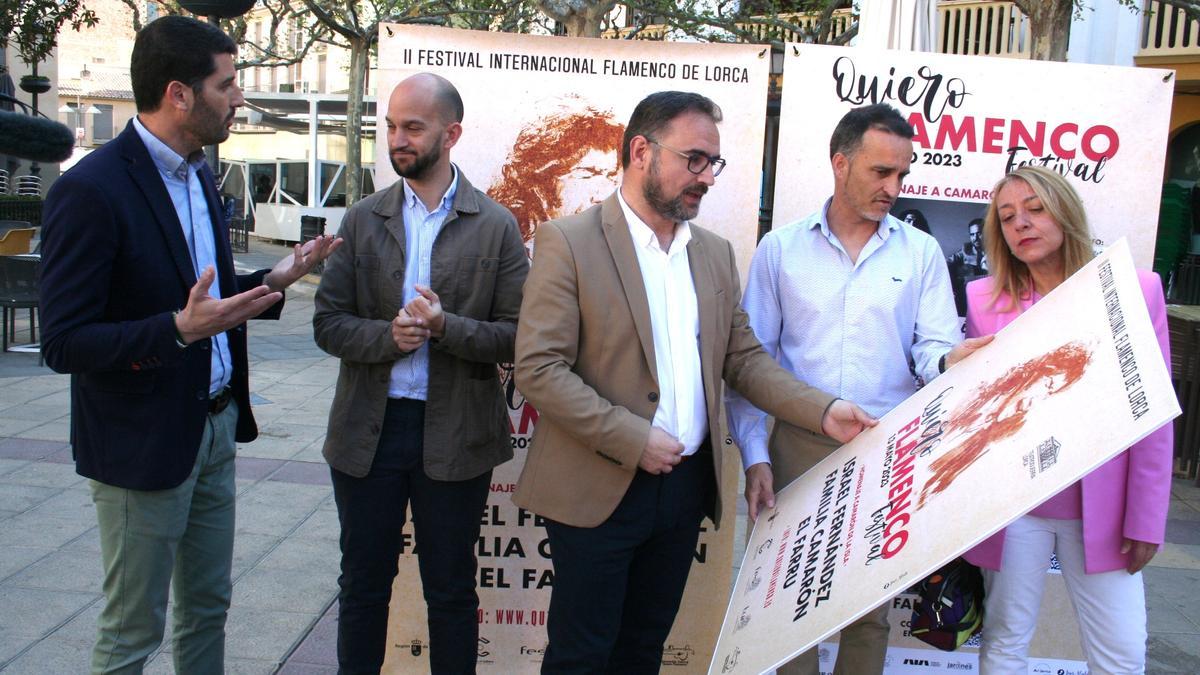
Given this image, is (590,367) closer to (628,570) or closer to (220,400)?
(628,570)

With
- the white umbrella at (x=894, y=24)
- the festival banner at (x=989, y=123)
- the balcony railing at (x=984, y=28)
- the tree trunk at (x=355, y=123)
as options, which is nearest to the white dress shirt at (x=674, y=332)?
the festival banner at (x=989, y=123)

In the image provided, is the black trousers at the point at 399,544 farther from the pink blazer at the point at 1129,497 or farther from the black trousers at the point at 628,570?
the pink blazer at the point at 1129,497

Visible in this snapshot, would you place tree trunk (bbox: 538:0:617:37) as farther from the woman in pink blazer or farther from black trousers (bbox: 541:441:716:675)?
black trousers (bbox: 541:441:716:675)

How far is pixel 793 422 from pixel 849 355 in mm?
325

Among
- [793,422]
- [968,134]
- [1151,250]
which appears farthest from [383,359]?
[1151,250]

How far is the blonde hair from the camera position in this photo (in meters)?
2.81

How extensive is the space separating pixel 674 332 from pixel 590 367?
0.25 metres

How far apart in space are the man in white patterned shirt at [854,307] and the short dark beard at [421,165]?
3.47ft

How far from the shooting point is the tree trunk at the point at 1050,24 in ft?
23.9

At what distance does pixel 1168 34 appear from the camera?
15461 mm

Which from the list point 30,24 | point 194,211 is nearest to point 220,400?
point 194,211

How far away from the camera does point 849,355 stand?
2.96 m

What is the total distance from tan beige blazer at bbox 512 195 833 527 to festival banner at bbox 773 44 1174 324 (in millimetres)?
1142

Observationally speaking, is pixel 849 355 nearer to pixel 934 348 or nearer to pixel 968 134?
pixel 934 348
